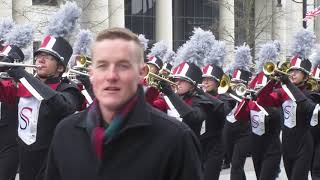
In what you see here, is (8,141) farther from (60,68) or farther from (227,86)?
(227,86)

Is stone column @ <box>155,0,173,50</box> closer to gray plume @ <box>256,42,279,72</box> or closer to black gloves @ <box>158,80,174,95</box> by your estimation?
gray plume @ <box>256,42,279,72</box>

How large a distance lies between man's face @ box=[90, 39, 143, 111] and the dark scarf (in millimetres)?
35

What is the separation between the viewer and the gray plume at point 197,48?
363 inches

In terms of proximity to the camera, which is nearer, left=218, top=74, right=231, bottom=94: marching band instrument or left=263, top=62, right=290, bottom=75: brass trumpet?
left=263, top=62, right=290, bottom=75: brass trumpet

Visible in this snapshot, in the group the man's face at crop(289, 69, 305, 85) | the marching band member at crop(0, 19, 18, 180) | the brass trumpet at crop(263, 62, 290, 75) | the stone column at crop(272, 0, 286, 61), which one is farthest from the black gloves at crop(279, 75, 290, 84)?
the stone column at crop(272, 0, 286, 61)

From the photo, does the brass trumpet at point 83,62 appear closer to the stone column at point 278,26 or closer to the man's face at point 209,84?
the man's face at point 209,84

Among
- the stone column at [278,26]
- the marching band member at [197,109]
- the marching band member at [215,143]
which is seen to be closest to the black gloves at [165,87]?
the marching band member at [197,109]

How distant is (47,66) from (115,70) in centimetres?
411

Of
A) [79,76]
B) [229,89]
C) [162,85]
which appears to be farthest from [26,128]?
[229,89]

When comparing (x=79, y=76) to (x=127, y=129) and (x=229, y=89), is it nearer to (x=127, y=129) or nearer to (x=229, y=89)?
(x=229, y=89)

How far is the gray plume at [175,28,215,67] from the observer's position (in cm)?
923

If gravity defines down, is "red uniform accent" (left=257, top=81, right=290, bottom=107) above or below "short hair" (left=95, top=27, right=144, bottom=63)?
below

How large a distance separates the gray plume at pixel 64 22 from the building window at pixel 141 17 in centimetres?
3531

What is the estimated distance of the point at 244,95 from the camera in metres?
9.76
